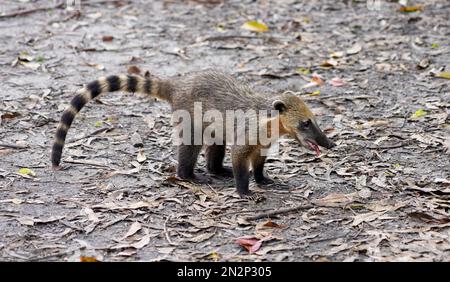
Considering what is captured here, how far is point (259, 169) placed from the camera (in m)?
7.62

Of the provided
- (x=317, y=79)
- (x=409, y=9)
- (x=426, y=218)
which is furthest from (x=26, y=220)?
(x=409, y=9)

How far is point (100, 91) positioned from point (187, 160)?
1.19 metres

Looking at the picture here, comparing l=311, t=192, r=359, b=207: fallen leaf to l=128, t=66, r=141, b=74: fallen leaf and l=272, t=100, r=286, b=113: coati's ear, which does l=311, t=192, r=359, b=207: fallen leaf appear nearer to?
l=272, t=100, r=286, b=113: coati's ear

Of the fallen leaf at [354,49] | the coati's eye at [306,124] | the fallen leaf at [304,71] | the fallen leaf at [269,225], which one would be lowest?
the fallen leaf at [269,225]

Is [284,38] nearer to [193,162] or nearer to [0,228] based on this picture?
[193,162]

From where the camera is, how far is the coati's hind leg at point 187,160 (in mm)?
7672

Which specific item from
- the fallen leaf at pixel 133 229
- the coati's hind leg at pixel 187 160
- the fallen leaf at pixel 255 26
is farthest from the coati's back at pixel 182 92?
the fallen leaf at pixel 255 26

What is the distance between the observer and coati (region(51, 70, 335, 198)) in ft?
24.0

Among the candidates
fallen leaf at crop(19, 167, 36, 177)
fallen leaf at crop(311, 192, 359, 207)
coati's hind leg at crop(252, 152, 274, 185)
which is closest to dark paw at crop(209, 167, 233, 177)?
coati's hind leg at crop(252, 152, 274, 185)

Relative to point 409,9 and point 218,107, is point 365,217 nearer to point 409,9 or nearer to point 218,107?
point 218,107

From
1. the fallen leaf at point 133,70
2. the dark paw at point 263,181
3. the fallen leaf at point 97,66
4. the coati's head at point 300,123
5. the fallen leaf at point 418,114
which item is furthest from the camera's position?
the fallen leaf at point 97,66

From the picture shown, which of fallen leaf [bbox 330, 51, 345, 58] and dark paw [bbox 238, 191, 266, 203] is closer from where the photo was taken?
dark paw [bbox 238, 191, 266, 203]

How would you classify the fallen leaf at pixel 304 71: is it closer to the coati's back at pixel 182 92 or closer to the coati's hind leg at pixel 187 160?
the coati's back at pixel 182 92

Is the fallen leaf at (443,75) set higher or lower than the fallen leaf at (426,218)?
higher
